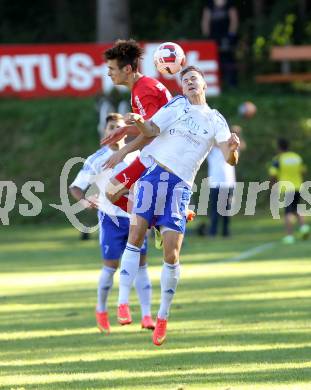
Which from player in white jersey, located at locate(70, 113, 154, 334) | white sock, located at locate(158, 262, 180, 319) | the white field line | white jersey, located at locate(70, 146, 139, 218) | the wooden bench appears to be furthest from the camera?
the wooden bench

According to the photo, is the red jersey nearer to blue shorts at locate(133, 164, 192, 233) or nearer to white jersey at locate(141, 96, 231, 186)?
white jersey at locate(141, 96, 231, 186)

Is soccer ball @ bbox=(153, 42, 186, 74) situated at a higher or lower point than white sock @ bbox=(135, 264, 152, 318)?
higher

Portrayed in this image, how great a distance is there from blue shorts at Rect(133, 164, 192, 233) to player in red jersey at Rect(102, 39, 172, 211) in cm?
29

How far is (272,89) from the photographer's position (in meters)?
30.3

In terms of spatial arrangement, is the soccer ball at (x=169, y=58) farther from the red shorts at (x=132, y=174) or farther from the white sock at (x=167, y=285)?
the white sock at (x=167, y=285)

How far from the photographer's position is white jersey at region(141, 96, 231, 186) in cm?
998

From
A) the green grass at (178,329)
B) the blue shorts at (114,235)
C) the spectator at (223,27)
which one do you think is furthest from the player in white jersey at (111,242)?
the spectator at (223,27)

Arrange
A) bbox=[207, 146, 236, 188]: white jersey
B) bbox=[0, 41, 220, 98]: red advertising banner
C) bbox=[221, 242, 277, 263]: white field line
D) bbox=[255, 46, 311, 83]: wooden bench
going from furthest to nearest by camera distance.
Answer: bbox=[255, 46, 311, 83]: wooden bench < bbox=[0, 41, 220, 98]: red advertising banner < bbox=[207, 146, 236, 188]: white jersey < bbox=[221, 242, 277, 263]: white field line

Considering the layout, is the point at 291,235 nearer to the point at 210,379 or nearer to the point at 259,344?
the point at 259,344

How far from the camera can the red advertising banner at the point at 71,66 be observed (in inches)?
1075

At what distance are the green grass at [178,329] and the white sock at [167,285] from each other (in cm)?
36

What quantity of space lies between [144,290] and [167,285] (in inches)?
55.0

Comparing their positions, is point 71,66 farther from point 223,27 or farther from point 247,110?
point 247,110

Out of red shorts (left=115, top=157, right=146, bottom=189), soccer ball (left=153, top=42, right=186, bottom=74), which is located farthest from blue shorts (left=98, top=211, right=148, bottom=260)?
soccer ball (left=153, top=42, right=186, bottom=74)
